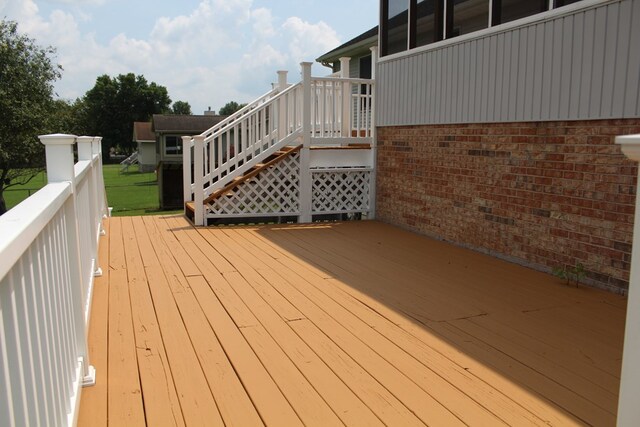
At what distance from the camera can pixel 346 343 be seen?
10.9 feet

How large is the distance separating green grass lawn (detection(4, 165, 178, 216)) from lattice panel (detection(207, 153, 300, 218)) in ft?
47.5

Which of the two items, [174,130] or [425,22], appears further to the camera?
[174,130]

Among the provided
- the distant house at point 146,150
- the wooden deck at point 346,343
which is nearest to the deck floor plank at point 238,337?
the wooden deck at point 346,343

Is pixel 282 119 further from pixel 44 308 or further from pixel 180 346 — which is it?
pixel 44 308

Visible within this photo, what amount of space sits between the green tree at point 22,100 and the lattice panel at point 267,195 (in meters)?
15.0

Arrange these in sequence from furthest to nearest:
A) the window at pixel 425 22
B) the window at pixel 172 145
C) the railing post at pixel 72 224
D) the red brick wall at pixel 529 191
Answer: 1. the window at pixel 172 145
2. the window at pixel 425 22
3. the red brick wall at pixel 529 191
4. the railing post at pixel 72 224

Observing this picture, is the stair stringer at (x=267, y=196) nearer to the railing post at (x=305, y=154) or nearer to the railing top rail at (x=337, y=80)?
the railing post at (x=305, y=154)

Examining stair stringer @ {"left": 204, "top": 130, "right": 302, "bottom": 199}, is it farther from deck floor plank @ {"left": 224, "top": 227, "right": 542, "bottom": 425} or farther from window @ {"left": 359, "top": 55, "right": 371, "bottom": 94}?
window @ {"left": 359, "top": 55, "right": 371, "bottom": 94}

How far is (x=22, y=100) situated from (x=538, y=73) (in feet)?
66.0

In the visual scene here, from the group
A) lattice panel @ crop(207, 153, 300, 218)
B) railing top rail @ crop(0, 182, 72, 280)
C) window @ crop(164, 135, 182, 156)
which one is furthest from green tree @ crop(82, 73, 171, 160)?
railing top rail @ crop(0, 182, 72, 280)

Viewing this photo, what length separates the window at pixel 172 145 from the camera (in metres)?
31.4

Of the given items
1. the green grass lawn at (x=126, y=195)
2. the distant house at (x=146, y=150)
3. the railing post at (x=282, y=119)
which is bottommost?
the green grass lawn at (x=126, y=195)

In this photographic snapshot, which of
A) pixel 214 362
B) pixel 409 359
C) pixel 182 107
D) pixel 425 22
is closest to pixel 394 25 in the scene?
pixel 425 22

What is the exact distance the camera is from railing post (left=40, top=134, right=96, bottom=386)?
239cm
